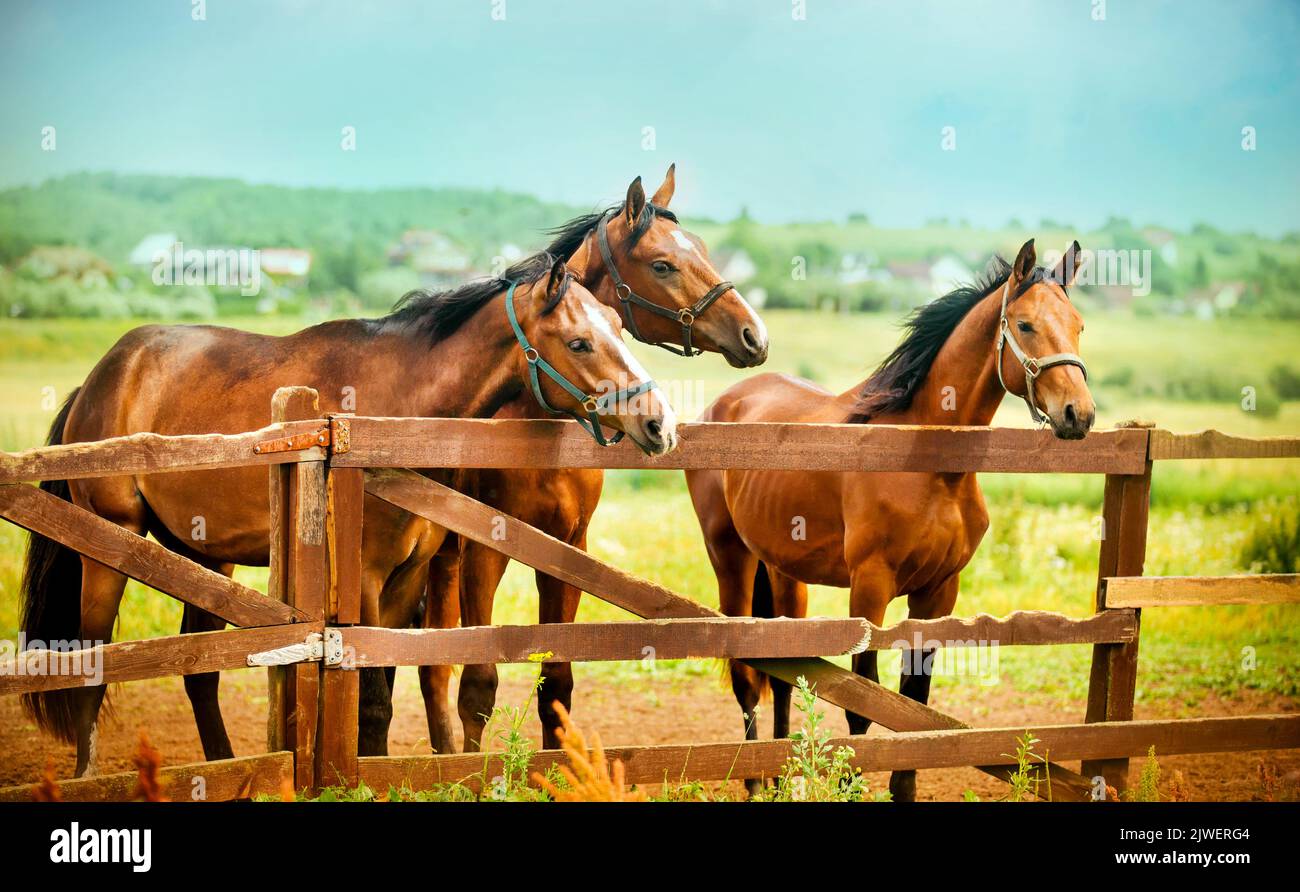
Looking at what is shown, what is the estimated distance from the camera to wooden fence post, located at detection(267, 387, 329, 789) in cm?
357

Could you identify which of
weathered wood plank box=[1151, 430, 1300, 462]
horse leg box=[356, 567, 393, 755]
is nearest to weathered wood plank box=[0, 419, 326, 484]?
horse leg box=[356, 567, 393, 755]

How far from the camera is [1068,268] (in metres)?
4.74

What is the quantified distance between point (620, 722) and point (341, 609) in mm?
A: 3779

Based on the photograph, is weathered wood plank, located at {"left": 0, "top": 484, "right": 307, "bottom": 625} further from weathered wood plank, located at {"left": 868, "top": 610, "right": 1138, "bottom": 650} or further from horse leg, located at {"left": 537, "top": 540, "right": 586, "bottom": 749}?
weathered wood plank, located at {"left": 868, "top": 610, "right": 1138, "bottom": 650}

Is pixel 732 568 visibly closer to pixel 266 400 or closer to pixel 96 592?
pixel 266 400

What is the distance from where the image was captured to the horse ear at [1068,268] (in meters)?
4.74

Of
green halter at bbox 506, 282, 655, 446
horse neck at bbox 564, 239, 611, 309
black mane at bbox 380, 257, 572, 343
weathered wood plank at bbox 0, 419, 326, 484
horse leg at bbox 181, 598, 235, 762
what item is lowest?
horse leg at bbox 181, 598, 235, 762

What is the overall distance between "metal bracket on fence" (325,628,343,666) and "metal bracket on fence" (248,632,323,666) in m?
0.01

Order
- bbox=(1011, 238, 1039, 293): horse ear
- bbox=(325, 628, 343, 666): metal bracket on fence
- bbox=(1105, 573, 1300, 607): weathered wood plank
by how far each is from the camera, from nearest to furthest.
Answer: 1. bbox=(325, 628, 343, 666): metal bracket on fence
2. bbox=(1105, 573, 1300, 607): weathered wood plank
3. bbox=(1011, 238, 1039, 293): horse ear

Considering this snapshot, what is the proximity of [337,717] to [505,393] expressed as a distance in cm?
141

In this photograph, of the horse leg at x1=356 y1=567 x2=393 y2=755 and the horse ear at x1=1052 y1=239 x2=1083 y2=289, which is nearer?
the horse leg at x1=356 y1=567 x2=393 y2=755

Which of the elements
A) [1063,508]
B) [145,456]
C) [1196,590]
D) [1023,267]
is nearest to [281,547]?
[145,456]
